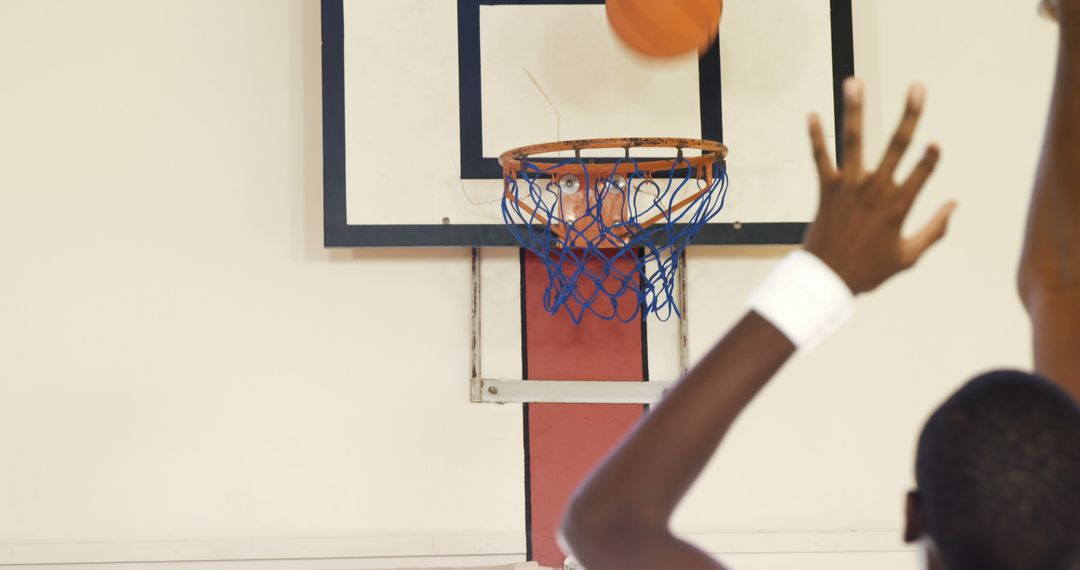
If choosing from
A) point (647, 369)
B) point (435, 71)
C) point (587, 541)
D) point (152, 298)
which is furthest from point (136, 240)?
point (587, 541)

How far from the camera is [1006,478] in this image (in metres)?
0.84

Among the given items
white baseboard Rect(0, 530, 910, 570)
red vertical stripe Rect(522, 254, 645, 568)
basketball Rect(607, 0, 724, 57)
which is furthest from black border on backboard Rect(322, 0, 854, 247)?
white baseboard Rect(0, 530, 910, 570)

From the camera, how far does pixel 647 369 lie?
3404 mm

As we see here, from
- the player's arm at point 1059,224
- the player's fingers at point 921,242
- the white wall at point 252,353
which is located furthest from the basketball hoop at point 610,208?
the player's fingers at point 921,242

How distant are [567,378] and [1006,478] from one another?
257 cm

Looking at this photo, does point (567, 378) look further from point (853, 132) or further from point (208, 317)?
point (853, 132)

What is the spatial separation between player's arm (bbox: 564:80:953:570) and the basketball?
1921 millimetres

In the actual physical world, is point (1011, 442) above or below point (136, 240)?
below

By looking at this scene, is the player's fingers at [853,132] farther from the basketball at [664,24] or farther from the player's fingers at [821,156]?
the basketball at [664,24]

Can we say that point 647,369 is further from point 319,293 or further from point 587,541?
point 587,541

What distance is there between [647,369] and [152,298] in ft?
5.23

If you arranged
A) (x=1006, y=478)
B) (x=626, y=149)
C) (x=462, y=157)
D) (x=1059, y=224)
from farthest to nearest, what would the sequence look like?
(x=462, y=157) < (x=626, y=149) < (x=1059, y=224) < (x=1006, y=478)

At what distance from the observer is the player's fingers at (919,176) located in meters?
0.89

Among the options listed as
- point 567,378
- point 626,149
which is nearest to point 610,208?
point 626,149
